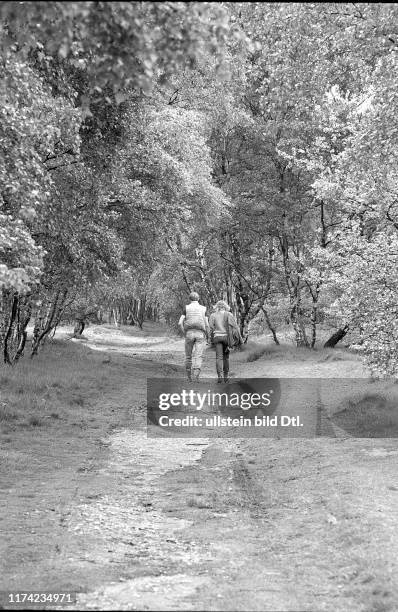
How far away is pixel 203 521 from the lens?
23.3ft

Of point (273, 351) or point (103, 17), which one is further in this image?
point (273, 351)

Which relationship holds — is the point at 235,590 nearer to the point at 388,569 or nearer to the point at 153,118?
the point at 388,569

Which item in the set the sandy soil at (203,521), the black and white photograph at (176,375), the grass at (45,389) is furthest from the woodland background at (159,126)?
the sandy soil at (203,521)

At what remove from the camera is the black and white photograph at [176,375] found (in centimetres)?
502

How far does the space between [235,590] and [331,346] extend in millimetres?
28307

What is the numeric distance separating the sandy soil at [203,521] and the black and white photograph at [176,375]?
0.03 m

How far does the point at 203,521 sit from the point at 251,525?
56 cm

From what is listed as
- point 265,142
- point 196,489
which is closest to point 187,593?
point 196,489

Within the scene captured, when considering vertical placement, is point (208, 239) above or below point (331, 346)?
above

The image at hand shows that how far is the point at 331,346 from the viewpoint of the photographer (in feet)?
107

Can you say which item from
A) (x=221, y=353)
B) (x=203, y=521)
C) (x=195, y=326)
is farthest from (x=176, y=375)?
(x=203, y=521)

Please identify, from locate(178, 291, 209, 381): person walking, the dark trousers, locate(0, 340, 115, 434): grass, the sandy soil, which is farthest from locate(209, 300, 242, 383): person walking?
the sandy soil

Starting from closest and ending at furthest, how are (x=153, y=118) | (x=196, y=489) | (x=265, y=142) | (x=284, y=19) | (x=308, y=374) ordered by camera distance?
(x=196, y=489)
(x=284, y=19)
(x=153, y=118)
(x=308, y=374)
(x=265, y=142)

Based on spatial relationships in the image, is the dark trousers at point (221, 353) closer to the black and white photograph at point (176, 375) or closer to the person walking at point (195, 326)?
the black and white photograph at point (176, 375)
